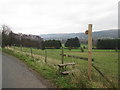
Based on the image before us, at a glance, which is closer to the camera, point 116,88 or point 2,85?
point 116,88

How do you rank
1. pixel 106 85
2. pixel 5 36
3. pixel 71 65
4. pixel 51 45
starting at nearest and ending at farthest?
pixel 106 85 → pixel 71 65 → pixel 5 36 → pixel 51 45

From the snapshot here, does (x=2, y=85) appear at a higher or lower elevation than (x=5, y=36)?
lower

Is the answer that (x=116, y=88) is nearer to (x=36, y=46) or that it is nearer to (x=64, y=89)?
(x=64, y=89)

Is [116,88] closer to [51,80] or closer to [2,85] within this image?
[51,80]

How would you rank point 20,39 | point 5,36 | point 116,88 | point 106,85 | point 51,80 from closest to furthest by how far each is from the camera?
point 116,88, point 106,85, point 51,80, point 5,36, point 20,39

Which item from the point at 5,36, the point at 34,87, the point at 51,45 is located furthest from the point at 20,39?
the point at 34,87

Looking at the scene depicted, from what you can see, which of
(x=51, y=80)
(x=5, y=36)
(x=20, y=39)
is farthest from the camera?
(x=20, y=39)

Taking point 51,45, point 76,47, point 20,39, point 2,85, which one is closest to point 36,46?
point 20,39

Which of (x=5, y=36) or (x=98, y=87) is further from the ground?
(x=5, y=36)

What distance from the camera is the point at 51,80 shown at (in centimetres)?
561

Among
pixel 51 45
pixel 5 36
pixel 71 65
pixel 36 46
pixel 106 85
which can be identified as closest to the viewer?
pixel 106 85

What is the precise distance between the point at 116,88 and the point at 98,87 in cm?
56

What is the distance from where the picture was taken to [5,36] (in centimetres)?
2697

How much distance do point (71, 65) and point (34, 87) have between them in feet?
12.5
